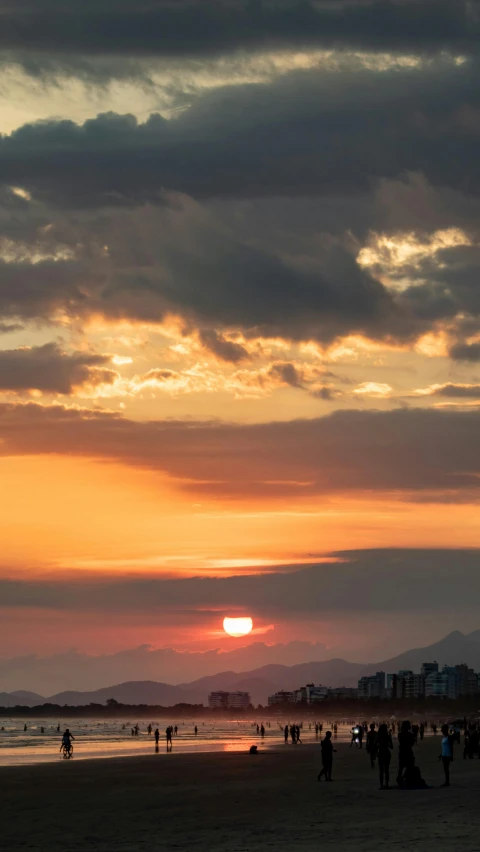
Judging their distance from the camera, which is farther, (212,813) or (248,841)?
(212,813)

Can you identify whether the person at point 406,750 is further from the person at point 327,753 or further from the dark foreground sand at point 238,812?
the person at point 327,753

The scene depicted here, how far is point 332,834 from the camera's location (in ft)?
93.5

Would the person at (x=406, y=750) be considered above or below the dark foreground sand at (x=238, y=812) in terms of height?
above

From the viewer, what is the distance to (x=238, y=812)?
1443 inches

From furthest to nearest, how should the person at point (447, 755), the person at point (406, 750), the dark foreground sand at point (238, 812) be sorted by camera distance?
1. the person at point (447, 755)
2. the person at point (406, 750)
3. the dark foreground sand at point (238, 812)

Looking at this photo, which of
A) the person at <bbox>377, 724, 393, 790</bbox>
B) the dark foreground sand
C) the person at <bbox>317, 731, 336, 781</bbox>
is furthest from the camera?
the person at <bbox>317, 731, 336, 781</bbox>

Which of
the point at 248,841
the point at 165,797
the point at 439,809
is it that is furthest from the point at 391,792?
the point at 248,841

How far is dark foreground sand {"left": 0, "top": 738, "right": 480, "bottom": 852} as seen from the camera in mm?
27797

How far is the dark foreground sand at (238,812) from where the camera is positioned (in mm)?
27797

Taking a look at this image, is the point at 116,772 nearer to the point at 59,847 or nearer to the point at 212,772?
the point at 212,772

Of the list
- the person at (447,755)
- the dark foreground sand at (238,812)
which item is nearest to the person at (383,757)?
the dark foreground sand at (238,812)

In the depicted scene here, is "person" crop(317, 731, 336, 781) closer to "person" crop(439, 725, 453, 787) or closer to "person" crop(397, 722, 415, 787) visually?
"person" crop(439, 725, 453, 787)

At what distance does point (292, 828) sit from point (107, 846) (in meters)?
5.40

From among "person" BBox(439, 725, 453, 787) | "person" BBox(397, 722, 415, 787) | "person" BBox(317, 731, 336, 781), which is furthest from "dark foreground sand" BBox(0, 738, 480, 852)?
"person" BBox(397, 722, 415, 787)
